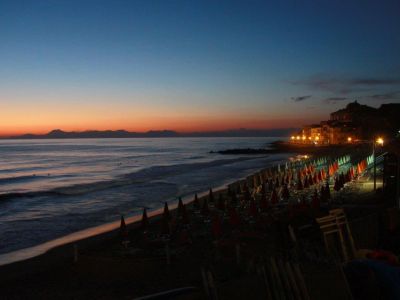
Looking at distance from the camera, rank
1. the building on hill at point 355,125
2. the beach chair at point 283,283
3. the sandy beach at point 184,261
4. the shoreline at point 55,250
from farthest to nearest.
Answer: the building on hill at point 355,125, the shoreline at point 55,250, the sandy beach at point 184,261, the beach chair at point 283,283

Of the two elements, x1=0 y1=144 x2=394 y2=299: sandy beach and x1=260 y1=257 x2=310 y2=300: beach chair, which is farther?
x1=0 y1=144 x2=394 y2=299: sandy beach

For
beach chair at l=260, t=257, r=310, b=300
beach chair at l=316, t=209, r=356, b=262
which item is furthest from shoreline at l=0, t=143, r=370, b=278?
beach chair at l=260, t=257, r=310, b=300

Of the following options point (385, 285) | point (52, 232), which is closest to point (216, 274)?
point (385, 285)

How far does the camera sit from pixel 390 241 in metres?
7.66

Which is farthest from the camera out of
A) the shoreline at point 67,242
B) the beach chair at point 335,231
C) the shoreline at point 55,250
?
the shoreline at point 67,242

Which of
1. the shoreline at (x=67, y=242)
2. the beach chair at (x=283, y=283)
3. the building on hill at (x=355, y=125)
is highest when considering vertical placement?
the building on hill at (x=355, y=125)

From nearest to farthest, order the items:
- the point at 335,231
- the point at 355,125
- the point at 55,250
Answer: the point at 335,231, the point at 55,250, the point at 355,125

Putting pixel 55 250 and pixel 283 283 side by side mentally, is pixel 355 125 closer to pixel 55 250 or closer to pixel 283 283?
pixel 55 250

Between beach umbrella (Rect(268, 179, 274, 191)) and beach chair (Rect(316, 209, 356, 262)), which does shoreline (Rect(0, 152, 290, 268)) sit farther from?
beach umbrella (Rect(268, 179, 274, 191))

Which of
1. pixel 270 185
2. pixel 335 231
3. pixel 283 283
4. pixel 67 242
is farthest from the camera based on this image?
pixel 270 185

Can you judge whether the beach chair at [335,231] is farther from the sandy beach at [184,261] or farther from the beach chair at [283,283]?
the beach chair at [283,283]

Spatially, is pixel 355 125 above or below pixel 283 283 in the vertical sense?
above

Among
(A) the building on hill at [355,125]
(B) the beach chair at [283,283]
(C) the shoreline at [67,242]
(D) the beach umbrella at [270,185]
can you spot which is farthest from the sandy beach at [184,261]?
(A) the building on hill at [355,125]

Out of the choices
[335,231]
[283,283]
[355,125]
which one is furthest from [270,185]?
[355,125]
